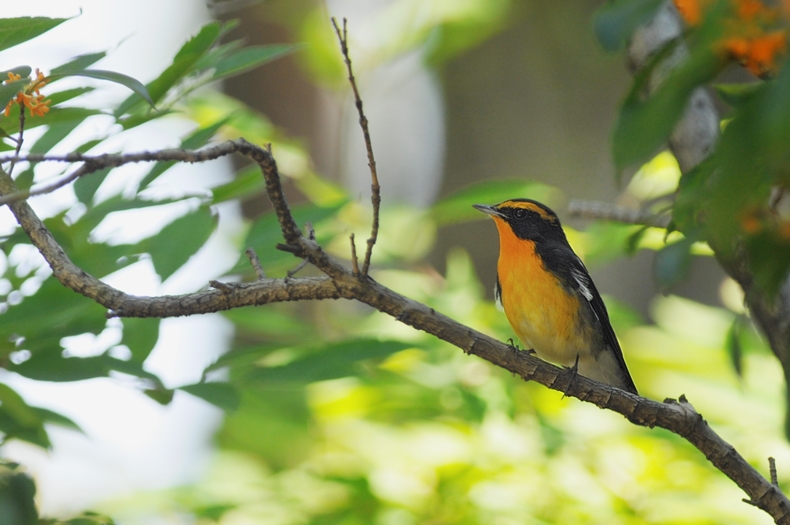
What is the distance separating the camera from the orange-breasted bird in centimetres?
383

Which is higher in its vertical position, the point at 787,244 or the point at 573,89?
the point at 573,89

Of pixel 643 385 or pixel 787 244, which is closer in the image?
pixel 787 244

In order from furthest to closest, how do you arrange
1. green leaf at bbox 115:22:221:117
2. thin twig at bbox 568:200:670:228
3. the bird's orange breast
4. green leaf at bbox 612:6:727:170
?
the bird's orange breast < thin twig at bbox 568:200:670:228 < green leaf at bbox 115:22:221:117 < green leaf at bbox 612:6:727:170

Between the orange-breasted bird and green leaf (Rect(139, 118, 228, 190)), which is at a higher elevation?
the orange-breasted bird

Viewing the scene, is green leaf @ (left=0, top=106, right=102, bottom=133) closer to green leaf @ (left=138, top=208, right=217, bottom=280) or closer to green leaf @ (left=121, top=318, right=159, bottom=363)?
green leaf @ (left=138, top=208, right=217, bottom=280)

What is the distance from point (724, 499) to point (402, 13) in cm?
324

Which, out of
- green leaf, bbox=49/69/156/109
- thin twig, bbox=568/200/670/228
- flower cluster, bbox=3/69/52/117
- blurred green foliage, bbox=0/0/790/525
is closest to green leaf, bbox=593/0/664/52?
blurred green foliage, bbox=0/0/790/525

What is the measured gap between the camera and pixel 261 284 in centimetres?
193

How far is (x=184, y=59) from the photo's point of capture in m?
2.19

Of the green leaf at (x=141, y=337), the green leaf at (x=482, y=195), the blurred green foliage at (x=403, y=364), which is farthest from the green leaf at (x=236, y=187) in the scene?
the green leaf at (x=482, y=195)

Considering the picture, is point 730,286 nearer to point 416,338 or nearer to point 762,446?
point 762,446

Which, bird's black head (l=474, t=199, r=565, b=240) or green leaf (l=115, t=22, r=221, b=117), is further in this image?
bird's black head (l=474, t=199, r=565, b=240)

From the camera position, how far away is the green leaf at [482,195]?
139 inches

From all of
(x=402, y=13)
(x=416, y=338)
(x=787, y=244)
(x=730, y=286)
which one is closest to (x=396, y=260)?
(x=416, y=338)
